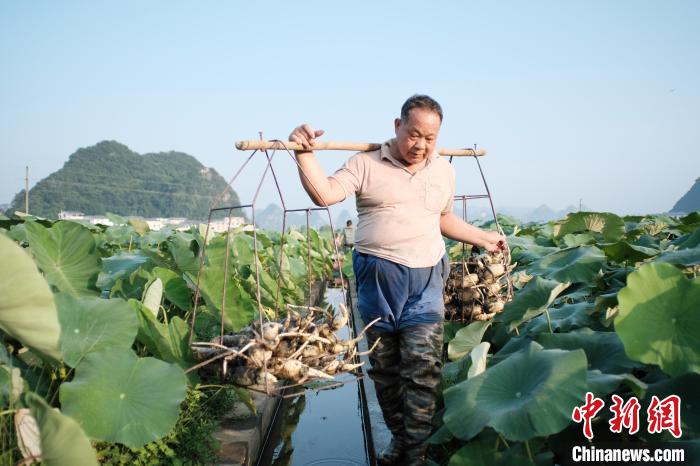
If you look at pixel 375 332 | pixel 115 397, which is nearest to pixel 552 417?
pixel 375 332

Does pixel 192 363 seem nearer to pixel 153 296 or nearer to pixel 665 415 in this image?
pixel 153 296

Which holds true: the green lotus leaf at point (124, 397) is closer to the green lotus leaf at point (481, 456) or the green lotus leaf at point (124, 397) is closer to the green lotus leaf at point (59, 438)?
the green lotus leaf at point (59, 438)

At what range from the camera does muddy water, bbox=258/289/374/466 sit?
3.44m

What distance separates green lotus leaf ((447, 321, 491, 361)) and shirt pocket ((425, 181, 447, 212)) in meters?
0.73

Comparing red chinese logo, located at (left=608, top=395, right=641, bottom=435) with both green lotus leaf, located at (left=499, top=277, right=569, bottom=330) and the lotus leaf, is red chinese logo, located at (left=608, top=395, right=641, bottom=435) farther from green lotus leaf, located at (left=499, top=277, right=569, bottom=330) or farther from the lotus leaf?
the lotus leaf

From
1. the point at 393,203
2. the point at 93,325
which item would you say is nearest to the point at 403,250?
the point at 393,203

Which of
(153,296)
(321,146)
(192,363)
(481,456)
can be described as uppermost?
(321,146)

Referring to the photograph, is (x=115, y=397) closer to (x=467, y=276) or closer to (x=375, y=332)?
(x=375, y=332)

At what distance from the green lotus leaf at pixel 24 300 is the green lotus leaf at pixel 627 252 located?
125 inches

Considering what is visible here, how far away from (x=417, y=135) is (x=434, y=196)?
0.32m

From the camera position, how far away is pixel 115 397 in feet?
6.60

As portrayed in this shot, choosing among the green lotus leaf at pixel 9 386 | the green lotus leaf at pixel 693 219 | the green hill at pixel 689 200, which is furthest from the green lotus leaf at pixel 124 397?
the green hill at pixel 689 200

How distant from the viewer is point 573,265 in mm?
3346

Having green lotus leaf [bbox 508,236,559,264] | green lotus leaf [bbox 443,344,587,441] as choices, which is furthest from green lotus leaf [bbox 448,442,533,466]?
green lotus leaf [bbox 508,236,559,264]
